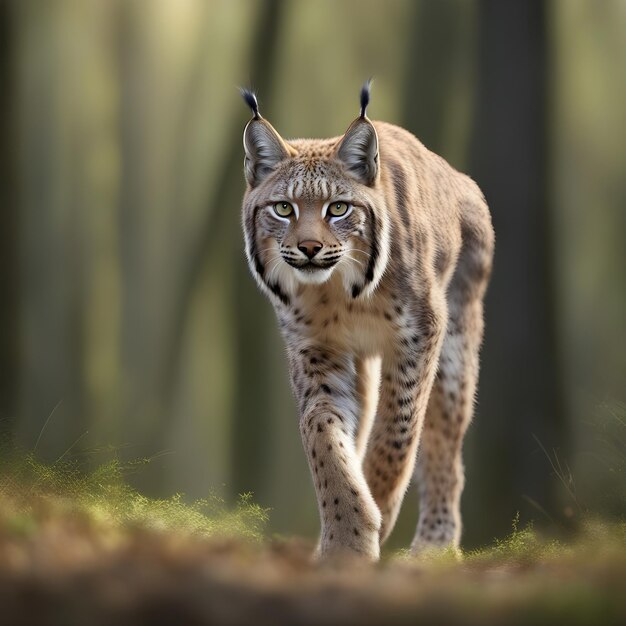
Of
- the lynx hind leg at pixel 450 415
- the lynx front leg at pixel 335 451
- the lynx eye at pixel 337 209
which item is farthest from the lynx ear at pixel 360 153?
the lynx hind leg at pixel 450 415

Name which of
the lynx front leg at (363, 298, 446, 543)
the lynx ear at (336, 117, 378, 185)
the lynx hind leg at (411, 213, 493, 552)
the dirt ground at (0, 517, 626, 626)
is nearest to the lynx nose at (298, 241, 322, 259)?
the lynx ear at (336, 117, 378, 185)

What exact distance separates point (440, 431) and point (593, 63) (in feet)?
11.1

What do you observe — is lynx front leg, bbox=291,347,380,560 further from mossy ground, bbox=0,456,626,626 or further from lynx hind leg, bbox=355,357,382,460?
mossy ground, bbox=0,456,626,626

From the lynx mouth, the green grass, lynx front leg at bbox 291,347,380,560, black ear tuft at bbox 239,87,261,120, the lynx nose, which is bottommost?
the green grass

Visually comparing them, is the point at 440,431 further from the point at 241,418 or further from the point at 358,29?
the point at 358,29

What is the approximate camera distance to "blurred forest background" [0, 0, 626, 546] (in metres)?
6.64

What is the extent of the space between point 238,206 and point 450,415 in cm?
279

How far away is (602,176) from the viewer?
6.96 metres

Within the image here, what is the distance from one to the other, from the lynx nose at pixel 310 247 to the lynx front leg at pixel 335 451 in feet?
1.88

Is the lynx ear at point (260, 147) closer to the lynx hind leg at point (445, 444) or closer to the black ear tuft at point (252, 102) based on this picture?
the black ear tuft at point (252, 102)

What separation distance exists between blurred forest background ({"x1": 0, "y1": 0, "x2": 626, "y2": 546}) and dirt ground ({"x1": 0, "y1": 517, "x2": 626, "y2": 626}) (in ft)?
14.1

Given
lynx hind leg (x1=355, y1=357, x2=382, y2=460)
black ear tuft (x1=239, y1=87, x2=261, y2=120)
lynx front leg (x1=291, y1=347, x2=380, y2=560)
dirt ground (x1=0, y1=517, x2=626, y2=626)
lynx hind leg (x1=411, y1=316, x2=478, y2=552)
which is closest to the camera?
dirt ground (x1=0, y1=517, x2=626, y2=626)

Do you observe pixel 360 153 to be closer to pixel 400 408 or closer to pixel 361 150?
pixel 361 150

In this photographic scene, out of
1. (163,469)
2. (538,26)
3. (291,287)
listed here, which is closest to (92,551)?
(291,287)
